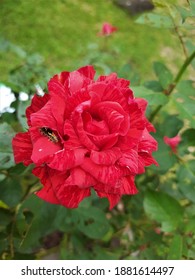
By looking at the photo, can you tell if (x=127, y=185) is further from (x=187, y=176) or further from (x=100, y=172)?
(x=187, y=176)

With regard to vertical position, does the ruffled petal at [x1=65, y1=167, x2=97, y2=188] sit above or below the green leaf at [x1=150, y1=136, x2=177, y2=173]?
above

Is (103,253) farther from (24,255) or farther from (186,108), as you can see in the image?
(186,108)

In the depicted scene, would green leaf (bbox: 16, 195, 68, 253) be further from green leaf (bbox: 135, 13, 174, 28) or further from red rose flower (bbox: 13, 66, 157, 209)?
green leaf (bbox: 135, 13, 174, 28)

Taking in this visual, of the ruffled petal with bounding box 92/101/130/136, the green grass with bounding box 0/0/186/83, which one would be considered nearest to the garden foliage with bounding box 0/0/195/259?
the ruffled petal with bounding box 92/101/130/136

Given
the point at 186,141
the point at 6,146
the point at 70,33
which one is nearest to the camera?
the point at 6,146

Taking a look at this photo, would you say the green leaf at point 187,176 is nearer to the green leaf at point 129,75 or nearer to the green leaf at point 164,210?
the green leaf at point 164,210

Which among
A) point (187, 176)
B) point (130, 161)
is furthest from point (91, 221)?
point (130, 161)

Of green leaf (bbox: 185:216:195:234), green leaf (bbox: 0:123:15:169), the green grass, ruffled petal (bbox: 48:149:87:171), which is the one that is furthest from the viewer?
the green grass
